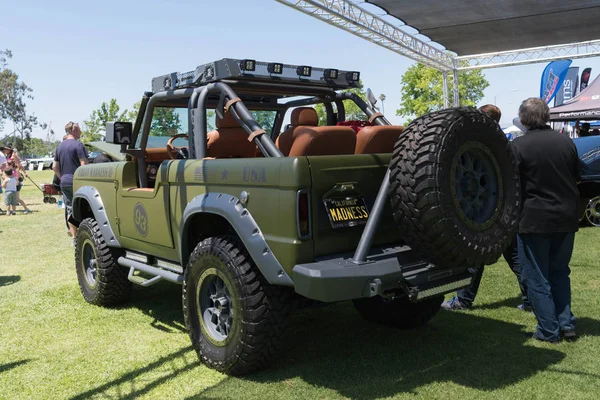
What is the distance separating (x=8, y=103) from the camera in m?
89.0

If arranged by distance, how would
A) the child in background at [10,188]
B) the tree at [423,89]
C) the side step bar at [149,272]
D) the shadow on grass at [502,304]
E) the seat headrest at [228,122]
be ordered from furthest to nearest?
the tree at [423,89] → the child in background at [10,188] → the shadow on grass at [502,304] → the seat headrest at [228,122] → the side step bar at [149,272]

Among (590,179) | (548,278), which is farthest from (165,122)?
(590,179)

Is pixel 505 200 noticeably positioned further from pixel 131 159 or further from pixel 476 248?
pixel 131 159

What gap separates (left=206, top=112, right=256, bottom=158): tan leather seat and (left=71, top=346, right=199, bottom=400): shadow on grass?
1663 millimetres

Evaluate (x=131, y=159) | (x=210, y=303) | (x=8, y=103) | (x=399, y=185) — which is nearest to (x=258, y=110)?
(x=131, y=159)

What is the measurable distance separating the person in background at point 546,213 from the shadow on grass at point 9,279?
19.7ft

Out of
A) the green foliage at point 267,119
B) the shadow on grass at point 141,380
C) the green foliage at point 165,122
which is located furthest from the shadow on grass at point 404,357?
the green foliage at point 165,122

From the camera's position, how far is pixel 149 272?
497 centimetres

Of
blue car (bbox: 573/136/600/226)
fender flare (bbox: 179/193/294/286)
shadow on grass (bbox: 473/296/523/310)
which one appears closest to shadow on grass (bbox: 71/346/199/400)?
fender flare (bbox: 179/193/294/286)

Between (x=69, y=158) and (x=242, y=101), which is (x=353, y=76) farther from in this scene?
(x=69, y=158)

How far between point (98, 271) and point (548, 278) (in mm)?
4044

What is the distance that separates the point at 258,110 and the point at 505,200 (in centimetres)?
288

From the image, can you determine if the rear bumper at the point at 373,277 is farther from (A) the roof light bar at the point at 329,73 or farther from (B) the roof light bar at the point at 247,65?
(A) the roof light bar at the point at 329,73

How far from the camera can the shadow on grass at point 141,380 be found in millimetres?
3760
